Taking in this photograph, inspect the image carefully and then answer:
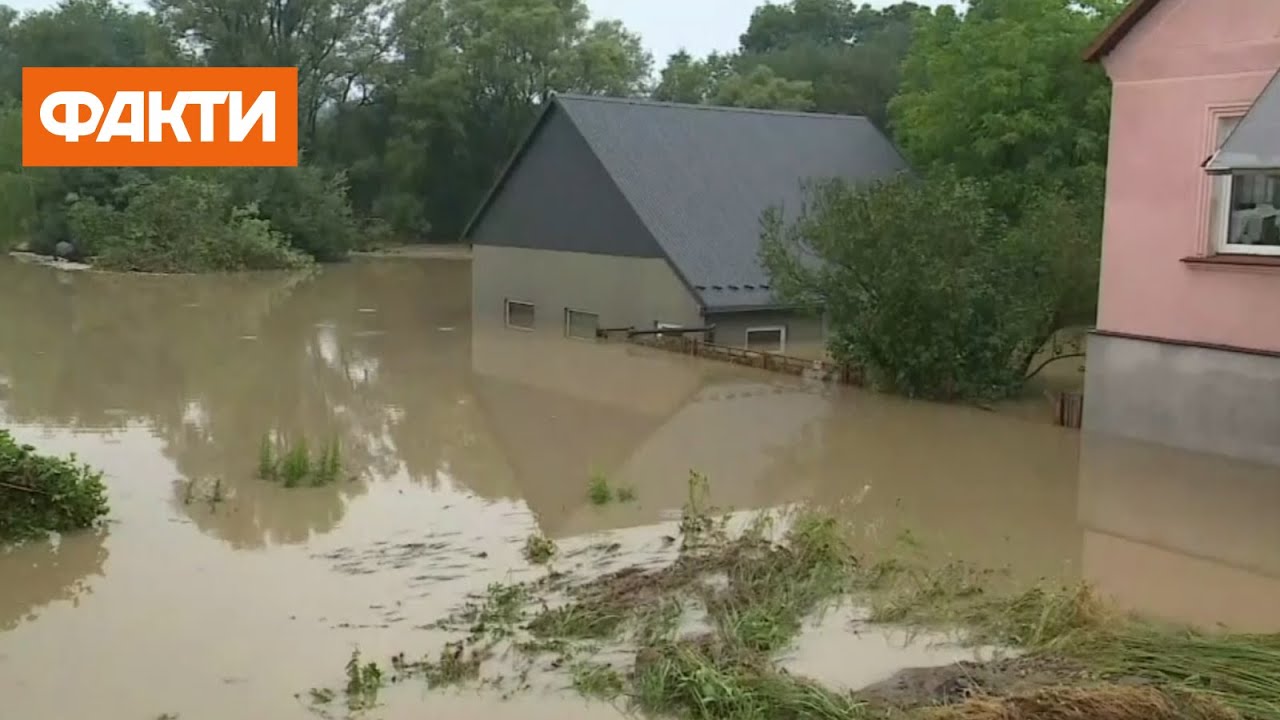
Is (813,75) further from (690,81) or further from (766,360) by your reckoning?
(766,360)

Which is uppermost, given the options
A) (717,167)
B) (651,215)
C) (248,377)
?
(717,167)

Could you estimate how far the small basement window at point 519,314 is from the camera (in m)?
24.5

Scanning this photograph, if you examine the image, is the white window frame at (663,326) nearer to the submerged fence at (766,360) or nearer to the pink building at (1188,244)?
the submerged fence at (766,360)

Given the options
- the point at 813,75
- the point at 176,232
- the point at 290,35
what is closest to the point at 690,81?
the point at 813,75

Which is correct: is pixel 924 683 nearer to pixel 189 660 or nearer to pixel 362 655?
pixel 362 655

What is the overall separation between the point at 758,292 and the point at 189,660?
15122 mm

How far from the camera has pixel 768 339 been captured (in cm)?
2153

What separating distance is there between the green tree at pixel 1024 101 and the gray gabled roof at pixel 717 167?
257 centimetres

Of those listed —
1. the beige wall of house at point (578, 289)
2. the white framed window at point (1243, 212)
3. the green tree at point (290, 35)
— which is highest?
the green tree at point (290, 35)

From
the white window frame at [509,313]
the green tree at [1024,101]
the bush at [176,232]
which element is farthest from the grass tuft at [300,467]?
the bush at [176,232]

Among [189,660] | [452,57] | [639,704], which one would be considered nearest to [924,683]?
[639,704]

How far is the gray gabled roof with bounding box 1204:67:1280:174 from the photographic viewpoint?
1005 centimetres

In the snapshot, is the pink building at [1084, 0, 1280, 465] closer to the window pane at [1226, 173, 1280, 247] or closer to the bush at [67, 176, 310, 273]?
the window pane at [1226, 173, 1280, 247]

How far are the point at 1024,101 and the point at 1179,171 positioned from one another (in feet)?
34.9
